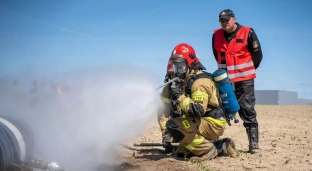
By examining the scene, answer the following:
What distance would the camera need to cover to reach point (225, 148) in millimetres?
6266

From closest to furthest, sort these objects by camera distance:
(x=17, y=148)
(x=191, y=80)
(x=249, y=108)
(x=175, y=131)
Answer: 1. (x=17, y=148)
2. (x=191, y=80)
3. (x=175, y=131)
4. (x=249, y=108)

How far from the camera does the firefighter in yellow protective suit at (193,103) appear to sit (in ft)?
18.3

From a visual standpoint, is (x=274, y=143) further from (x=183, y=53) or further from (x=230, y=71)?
(x=183, y=53)

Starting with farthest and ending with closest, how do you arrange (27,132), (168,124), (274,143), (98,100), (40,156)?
(274,143) < (98,100) < (168,124) < (40,156) < (27,132)

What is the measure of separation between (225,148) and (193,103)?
1.29 m

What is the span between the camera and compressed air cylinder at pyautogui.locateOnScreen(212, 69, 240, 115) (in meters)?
5.85

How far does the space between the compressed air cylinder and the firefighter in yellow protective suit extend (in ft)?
0.41

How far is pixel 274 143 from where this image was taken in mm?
8031

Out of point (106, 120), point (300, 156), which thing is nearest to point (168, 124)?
point (106, 120)

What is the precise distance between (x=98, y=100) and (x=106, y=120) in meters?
0.38

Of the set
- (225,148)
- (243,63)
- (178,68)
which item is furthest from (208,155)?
(243,63)

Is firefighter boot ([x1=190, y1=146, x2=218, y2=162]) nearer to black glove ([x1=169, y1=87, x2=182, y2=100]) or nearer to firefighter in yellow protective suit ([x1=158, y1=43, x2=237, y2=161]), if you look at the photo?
firefighter in yellow protective suit ([x1=158, y1=43, x2=237, y2=161])

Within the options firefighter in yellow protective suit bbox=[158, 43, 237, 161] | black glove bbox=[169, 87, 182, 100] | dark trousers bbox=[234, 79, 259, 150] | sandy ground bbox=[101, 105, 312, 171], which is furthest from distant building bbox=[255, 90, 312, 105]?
black glove bbox=[169, 87, 182, 100]

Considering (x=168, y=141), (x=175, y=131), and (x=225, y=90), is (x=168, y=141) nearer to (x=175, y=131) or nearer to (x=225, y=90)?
(x=175, y=131)
